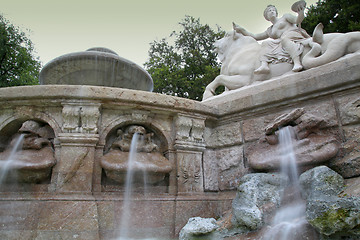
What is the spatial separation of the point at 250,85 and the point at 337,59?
4.30 ft

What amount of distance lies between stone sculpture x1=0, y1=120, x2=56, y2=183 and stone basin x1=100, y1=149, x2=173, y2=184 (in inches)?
25.2

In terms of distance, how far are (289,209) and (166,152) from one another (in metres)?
1.73

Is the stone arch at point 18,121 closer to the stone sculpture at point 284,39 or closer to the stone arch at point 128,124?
the stone arch at point 128,124

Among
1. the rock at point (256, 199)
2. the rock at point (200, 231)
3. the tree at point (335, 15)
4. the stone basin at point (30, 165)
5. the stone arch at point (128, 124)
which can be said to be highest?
the tree at point (335, 15)

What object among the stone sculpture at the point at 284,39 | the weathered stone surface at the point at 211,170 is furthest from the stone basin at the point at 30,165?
the stone sculpture at the point at 284,39

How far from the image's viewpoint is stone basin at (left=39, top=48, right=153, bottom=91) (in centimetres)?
492

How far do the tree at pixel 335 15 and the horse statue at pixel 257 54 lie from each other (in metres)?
8.86

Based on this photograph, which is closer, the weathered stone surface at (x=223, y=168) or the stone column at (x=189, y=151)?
the stone column at (x=189, y=151)

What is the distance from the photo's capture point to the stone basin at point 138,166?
11.3ft

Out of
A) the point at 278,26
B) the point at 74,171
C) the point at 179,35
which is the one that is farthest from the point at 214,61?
the point at 74,171

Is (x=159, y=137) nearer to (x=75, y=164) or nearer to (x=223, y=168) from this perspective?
(x=223, y=168)

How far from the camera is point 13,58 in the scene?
1847cm

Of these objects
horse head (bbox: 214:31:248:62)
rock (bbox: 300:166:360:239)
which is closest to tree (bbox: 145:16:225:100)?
horse head (bbox: 214:31:248:62)

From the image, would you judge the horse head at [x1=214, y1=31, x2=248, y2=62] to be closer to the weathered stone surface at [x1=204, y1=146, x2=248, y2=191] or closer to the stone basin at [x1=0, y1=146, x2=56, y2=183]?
the weathered stone surface at [x1=204, y1=146, x2=248, y2=191]
